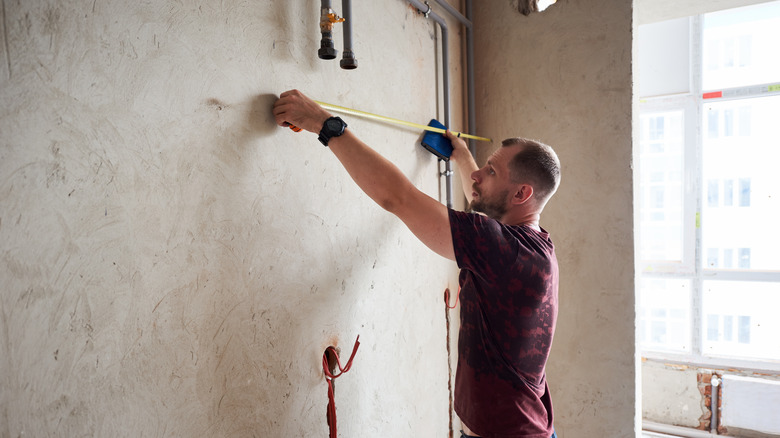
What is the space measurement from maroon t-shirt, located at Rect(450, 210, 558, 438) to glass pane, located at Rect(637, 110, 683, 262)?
8.29 ft

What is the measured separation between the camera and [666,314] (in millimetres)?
3396

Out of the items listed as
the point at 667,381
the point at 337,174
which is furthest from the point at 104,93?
the point at 667,381

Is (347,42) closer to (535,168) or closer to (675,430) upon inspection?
(535,168)

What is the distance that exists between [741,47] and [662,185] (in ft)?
3.44

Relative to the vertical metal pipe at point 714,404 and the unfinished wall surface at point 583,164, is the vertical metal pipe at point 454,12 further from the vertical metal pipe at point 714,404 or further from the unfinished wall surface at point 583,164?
the vertical metal pipe at point 714,404

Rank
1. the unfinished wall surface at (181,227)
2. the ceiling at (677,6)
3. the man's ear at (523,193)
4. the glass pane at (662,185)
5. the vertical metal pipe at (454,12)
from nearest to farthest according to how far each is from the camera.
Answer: the unfinished wall surface at (181,227)
the man's ear at (523,193)
the vertical metal pipe at (454,12)
the ceiling at (677,6)
the glass pane at (662,185)

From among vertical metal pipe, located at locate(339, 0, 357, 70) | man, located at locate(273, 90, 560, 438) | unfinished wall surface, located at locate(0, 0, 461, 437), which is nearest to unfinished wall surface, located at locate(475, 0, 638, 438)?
man, located at locate(273, 90, 560, 438)

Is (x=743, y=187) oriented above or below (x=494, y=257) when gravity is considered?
above

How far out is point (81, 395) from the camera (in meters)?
0.68

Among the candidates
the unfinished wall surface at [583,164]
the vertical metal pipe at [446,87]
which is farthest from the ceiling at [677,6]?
the vertical metal pipe at [446,87]

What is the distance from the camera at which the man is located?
103 cm

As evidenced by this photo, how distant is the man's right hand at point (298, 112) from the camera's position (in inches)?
39.5

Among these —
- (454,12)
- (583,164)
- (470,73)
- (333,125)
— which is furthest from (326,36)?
(583,164)

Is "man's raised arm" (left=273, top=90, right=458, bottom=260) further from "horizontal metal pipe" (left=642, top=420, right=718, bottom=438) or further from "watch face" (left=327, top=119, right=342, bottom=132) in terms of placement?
"horizontal metal pipe" (left=642, top=420, right=718, bottom=438)
